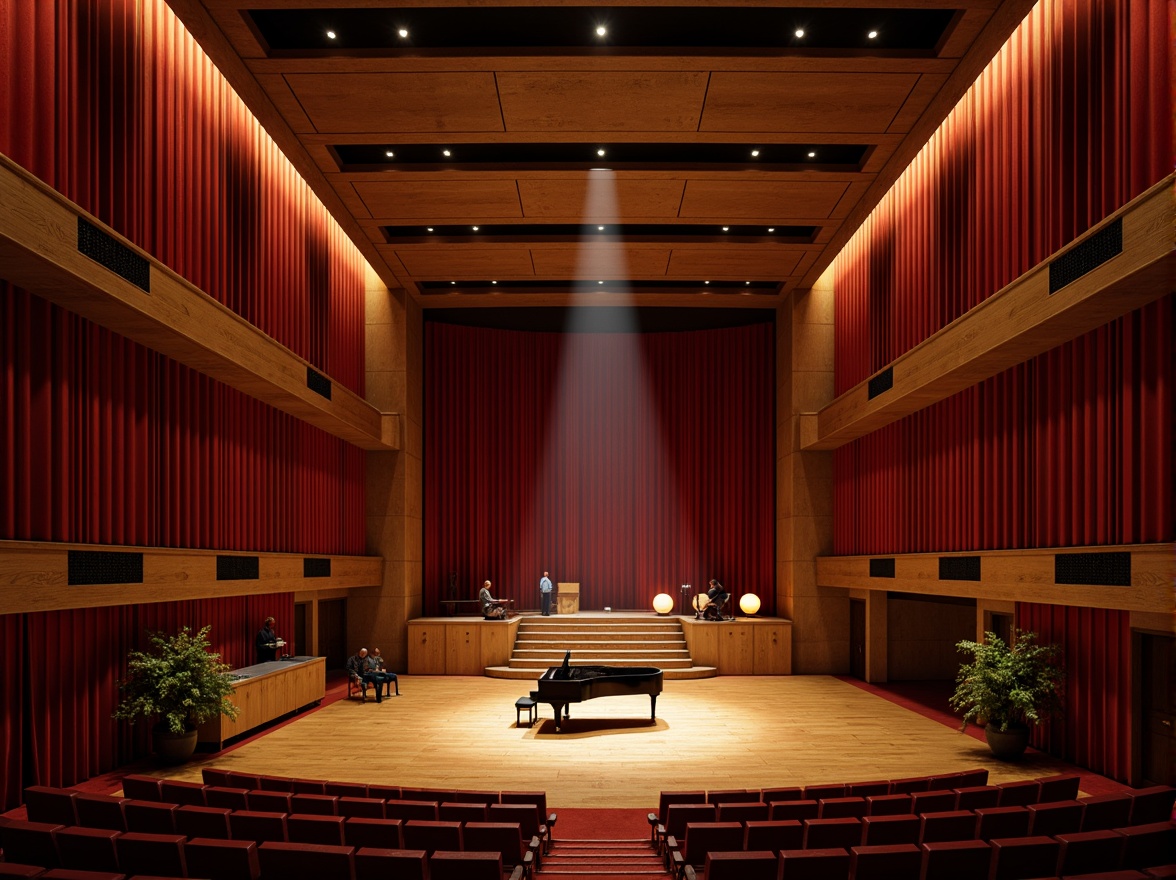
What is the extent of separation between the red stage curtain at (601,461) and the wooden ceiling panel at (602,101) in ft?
A: 29.7

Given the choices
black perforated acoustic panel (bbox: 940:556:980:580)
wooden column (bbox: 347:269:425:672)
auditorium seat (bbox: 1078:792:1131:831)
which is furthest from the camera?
wooden column (bbox: 347:269:425:672)

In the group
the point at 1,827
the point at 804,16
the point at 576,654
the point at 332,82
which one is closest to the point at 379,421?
the point at 576,654

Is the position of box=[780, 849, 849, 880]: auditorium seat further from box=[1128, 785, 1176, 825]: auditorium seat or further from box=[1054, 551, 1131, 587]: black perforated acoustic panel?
box=[1054, 551, 1131, 587]: black perforated acoustic panel

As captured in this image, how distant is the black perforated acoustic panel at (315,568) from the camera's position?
42.6 feet

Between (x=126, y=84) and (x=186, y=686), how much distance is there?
6.20 meters

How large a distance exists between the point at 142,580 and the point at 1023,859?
7.96 meters

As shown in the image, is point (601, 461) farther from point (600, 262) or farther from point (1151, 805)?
point (1151, 805)

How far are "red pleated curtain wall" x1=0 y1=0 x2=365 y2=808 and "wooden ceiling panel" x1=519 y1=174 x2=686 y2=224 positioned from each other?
12.6 feet

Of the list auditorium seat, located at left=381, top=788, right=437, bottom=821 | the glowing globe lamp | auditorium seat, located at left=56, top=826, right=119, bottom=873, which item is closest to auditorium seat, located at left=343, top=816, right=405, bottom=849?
auditorium seat, located at left=381, top=788, right=437, bottom=821

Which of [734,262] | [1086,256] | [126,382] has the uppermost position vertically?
[734,262]

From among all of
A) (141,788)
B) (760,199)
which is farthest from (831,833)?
(760,199)

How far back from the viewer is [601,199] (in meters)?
12.4

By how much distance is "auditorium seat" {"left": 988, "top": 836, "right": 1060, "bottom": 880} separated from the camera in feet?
14.8

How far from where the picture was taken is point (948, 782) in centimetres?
689
